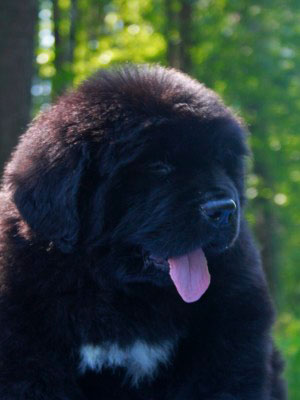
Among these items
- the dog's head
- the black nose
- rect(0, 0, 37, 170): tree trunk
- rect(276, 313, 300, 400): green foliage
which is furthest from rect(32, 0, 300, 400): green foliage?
the black nose

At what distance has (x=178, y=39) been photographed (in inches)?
476

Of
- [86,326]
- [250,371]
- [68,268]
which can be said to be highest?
[68,268]

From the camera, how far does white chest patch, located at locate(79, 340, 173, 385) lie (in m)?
3.50

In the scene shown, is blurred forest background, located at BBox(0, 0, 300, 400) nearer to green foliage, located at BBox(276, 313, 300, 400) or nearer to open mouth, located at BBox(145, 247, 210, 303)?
Result: green foliage, located at BBox(276, 313, 300, 400)

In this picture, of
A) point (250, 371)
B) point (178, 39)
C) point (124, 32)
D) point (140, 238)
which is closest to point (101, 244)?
point (140, 238)

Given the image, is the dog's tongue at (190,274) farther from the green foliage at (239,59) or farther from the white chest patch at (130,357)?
the green foliage at (239,59)

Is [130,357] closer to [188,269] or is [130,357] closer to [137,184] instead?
[188,269]

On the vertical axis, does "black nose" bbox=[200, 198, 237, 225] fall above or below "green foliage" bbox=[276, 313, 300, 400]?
above

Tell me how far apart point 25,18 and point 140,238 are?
312 centimetres

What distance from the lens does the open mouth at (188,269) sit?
347 centimetres

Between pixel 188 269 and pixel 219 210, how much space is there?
0.35m

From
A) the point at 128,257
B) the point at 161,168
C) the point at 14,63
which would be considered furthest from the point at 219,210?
the point at 14,63

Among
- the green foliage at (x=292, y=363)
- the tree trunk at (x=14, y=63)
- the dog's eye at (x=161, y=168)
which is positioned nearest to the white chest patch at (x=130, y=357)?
the dog's eye at (x=161, y=168)

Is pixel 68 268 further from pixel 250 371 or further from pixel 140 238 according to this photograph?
pixel 250 371
